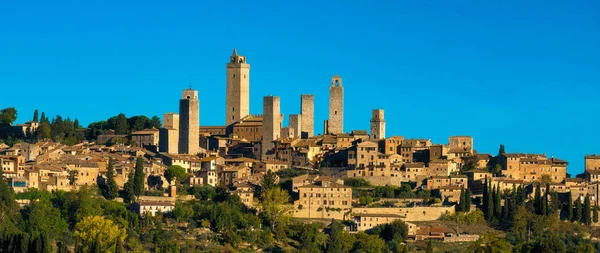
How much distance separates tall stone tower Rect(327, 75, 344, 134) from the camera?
8519 cm

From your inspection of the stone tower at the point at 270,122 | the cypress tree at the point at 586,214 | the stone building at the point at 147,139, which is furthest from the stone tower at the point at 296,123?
the cypress tree at the point at 586,214

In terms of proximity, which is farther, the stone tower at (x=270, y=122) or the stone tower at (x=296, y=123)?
the stone tower at (x=296, y=123)

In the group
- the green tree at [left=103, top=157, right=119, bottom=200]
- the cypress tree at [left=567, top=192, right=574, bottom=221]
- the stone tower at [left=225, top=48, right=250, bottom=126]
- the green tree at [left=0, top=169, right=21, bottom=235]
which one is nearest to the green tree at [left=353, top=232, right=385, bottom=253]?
the cypress tree at [left=567, top=192, right=574, bottom=221]

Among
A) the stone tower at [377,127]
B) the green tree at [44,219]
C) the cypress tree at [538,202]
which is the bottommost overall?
the green tree at [44,219]

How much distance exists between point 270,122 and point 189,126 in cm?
413

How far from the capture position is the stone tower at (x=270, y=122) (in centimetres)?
8075

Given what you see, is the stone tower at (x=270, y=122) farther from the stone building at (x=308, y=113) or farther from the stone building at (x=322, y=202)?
the stone building at (x=322, y=202)

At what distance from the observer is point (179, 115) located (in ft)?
266

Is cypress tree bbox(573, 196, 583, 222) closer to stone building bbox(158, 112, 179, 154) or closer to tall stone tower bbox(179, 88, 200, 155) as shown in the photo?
tall stone tower bbox(179, 88, 200, 155)

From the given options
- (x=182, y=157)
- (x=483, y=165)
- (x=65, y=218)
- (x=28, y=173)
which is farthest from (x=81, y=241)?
(x=483, y=165)

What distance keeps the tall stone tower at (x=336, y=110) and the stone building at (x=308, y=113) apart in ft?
3.03

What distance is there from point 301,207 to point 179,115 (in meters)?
12.4

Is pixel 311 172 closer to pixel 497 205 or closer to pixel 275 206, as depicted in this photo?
pixel 275 206

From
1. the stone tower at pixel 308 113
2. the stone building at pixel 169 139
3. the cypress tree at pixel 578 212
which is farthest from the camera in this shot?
the stone tower at pixel 308 113
